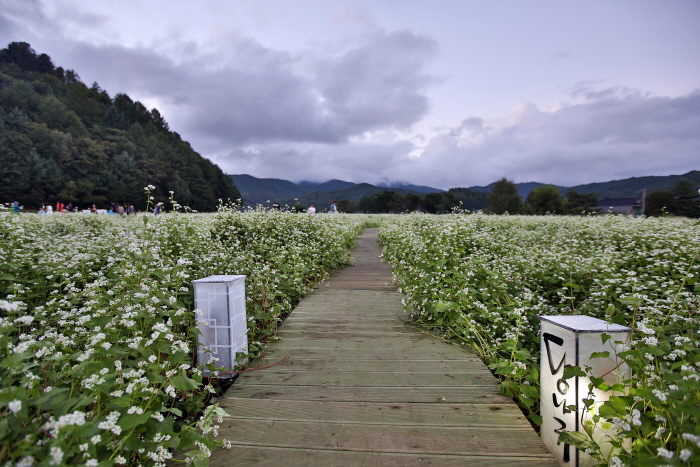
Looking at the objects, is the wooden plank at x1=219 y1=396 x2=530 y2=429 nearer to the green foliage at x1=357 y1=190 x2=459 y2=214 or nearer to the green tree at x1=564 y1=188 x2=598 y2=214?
the green tree at x1=564 y1=188 x2=598 y2=214

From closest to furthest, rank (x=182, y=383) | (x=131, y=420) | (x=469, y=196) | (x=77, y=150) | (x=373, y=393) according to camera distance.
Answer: (x=131, y=420) < (x=182, y=383) < (x=373, y=393) < (x=77, y=150) < (x=469, y=196)

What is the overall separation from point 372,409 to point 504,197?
7152 cm

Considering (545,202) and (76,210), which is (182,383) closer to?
(76,210)

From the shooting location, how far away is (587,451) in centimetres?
155

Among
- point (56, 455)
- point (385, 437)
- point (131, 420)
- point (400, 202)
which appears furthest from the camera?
point (400, 202)

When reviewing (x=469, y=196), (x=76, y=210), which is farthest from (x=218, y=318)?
(x=469, y=196)

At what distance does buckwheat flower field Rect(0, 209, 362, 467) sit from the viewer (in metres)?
1.18

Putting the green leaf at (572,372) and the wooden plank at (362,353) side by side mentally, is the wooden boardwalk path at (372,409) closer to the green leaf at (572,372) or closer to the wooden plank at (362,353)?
the wooden plank at (362,353)

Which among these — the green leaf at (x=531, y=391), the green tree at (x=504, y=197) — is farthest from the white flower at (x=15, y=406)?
the green tree at (x=504, y=197)

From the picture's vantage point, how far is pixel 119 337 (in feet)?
7.06

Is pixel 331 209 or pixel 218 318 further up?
pixel 331 209

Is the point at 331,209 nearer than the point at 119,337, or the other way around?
the point at 119,337

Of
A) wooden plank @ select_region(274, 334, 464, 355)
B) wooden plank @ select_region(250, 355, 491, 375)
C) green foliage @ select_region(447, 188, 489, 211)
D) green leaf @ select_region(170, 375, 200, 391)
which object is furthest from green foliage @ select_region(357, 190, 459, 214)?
green leaf @ select_region(170, 375, 200, 391)

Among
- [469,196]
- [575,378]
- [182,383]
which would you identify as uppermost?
[469,196]
